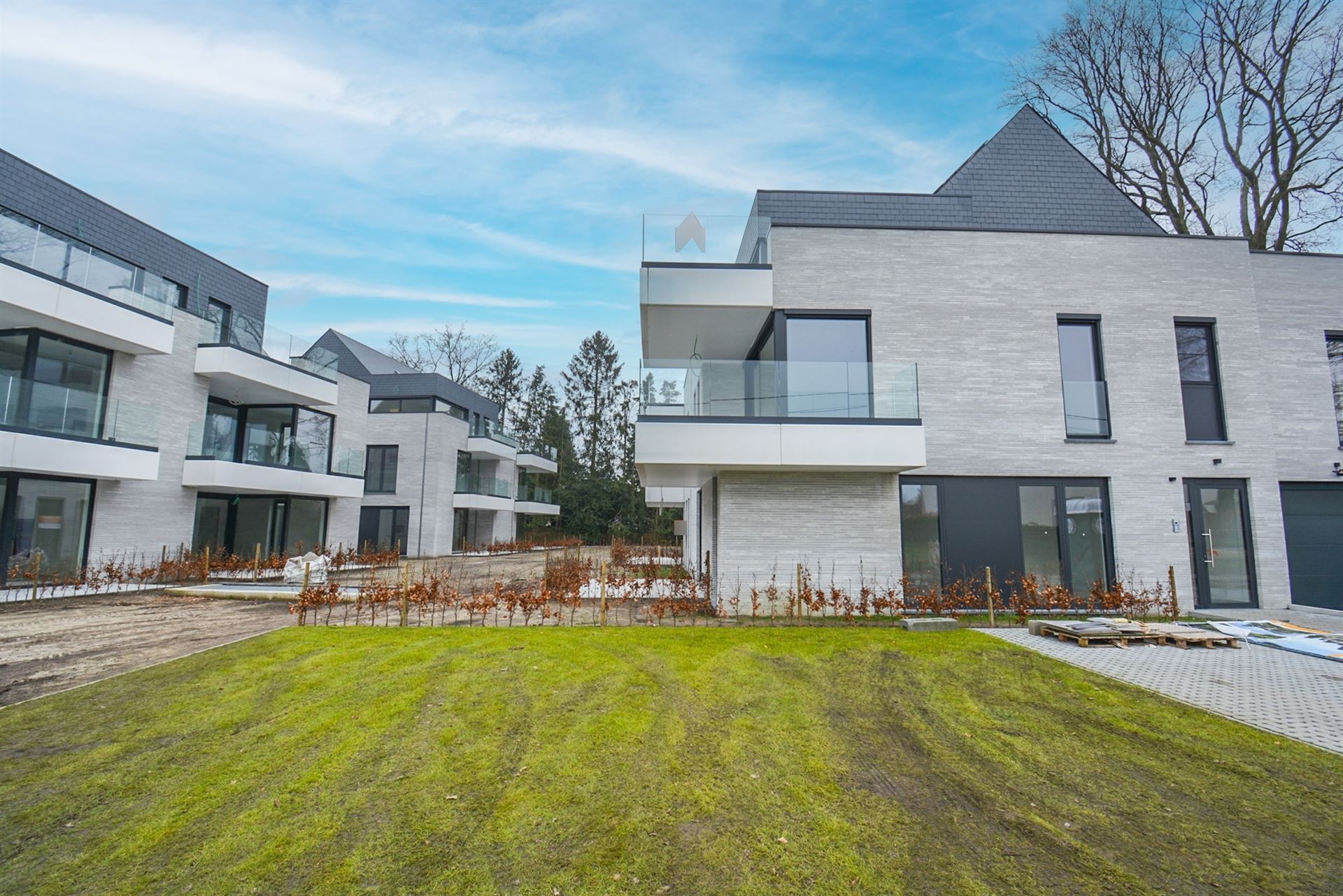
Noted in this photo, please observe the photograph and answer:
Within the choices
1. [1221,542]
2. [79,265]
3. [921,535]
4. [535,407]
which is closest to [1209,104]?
[1221,542]

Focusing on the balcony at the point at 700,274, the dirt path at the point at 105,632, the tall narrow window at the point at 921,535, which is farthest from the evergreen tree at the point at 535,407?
the tall narrow window at the point at 921,535

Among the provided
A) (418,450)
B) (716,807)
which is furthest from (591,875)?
(418,450)

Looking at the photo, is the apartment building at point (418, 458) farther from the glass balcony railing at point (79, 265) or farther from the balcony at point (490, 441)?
the glass balcony railing at point (79, 265)

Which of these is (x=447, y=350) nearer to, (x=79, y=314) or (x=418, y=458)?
(x=418, y=458)

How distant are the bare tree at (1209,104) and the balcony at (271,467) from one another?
24577 millimetres

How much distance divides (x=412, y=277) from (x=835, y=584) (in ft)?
93.3

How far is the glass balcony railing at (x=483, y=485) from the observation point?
28391 millimetres

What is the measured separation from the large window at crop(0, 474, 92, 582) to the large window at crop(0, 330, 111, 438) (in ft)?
4.33

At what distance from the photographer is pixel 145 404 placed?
47.5 feet

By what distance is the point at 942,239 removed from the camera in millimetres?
11531

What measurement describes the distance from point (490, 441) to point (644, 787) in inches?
1091

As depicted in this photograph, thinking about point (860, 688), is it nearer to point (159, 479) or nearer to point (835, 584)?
point (835, 584)

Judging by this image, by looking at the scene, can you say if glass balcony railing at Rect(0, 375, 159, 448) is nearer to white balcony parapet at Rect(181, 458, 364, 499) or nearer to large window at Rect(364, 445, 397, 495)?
white balcony parapet at Rect(181, 458, 364, 499)

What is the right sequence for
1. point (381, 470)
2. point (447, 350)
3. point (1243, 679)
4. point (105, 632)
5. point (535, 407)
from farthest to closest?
point (535, 407), point (447, 350), point (381, 470), point (105, 632), point (1243, 679)
